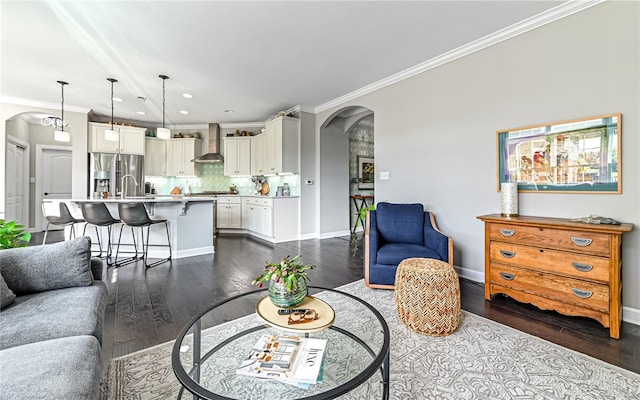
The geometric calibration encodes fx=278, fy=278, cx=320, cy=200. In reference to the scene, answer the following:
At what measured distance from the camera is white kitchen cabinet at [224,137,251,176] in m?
6.69

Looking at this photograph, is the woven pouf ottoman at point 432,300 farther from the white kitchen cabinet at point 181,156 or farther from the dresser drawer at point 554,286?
the white kitchen cabinet at point 181,156

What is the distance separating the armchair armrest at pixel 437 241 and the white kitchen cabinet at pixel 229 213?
4.51 metres

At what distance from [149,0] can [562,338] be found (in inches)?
165

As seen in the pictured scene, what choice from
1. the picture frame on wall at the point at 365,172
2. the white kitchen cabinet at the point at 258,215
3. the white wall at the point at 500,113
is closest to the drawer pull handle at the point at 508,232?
the white wall at the point at 500,113

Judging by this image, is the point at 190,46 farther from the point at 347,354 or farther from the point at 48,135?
the point at 48,135

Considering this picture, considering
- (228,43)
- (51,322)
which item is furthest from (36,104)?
(51,322)

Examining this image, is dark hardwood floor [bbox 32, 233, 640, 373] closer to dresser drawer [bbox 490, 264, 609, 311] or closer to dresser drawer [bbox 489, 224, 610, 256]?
dresser drawer [bbox 490, 264, 609, 311]

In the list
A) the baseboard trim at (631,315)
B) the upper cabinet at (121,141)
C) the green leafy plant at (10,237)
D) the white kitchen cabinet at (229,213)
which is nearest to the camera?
the green leafy plant at (10,237)

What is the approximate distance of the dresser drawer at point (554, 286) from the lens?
2004mm

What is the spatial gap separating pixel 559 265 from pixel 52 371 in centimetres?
303

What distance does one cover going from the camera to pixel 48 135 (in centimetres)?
676

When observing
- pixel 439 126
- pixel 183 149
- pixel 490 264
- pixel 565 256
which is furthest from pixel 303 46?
pixel 183 149

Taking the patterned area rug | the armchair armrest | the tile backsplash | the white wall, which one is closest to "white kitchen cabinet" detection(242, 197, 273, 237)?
the tile backsplash

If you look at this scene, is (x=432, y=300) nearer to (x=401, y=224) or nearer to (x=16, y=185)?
(x=401, y=224)
